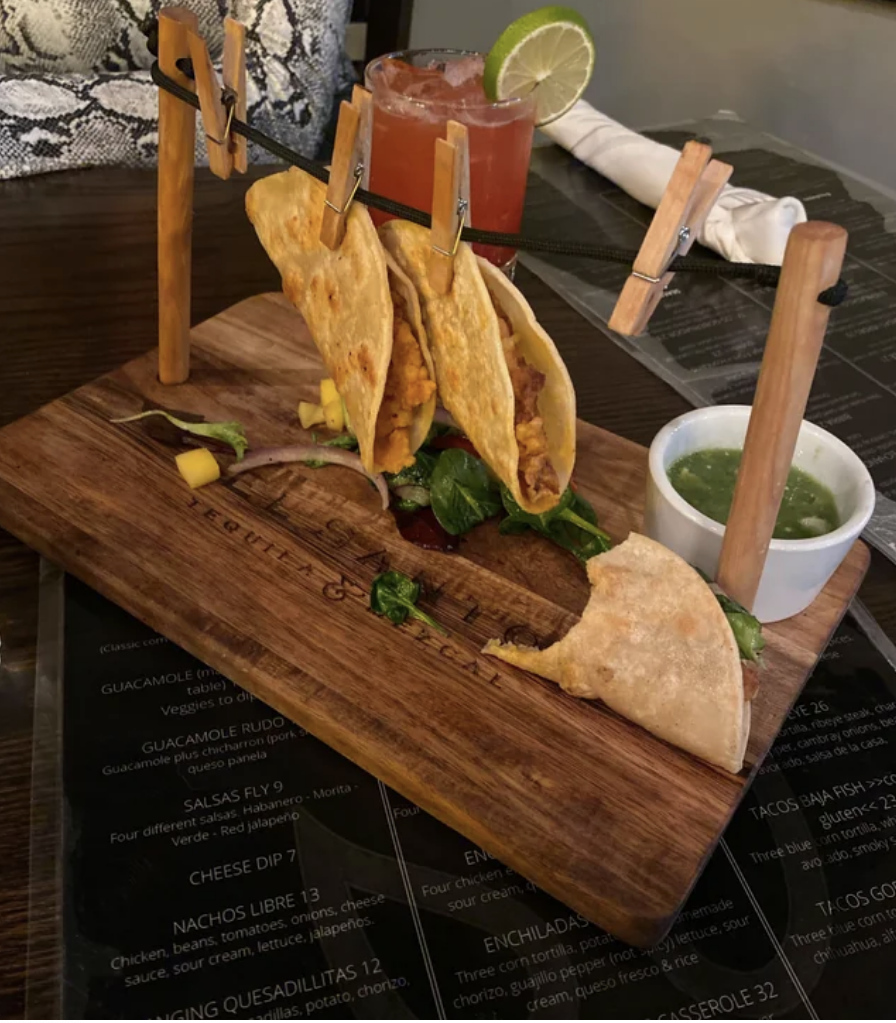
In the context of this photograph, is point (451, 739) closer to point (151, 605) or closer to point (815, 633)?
point (151, 605)

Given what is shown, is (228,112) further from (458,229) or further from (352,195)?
(458,229)

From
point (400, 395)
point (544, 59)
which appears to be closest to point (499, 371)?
point (400, 395)

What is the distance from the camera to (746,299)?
2.32 m

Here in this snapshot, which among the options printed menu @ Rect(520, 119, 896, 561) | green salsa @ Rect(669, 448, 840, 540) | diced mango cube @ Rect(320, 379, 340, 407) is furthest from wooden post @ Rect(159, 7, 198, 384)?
green salsa @ Rect(669, 448, 840, 540)

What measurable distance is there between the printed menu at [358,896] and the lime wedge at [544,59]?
3.65 ft

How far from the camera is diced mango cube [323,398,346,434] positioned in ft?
5.44

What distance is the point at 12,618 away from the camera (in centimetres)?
133

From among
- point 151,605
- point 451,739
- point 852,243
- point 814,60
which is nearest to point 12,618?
point 151,605

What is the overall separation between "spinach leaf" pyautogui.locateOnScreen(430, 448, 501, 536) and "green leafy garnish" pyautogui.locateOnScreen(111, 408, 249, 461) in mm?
352

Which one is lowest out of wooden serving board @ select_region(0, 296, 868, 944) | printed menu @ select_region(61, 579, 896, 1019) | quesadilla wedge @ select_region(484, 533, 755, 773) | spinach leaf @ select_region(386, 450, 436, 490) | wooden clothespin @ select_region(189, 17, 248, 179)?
printed menu @ select_region(61, 579, 896, 1019)

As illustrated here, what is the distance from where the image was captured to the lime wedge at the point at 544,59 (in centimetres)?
153

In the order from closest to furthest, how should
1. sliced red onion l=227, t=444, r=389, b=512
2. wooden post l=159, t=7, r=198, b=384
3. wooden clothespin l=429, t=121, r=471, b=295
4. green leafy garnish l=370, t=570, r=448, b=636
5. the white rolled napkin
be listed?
wooden clothespin l=429, t=121, r=471, b=295, green leafy garnish l=370, t=570, r=448, b=636, wooden post l=159, t=7, r=198, b=384, sliced red onion l=227, t=444, r=389, b=512, the white rolled napkin

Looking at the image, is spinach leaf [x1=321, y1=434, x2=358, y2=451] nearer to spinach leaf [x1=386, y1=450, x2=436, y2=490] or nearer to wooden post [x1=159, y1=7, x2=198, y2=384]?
spinach leaf [x1=386, y1=450, x2=436, y2=490]

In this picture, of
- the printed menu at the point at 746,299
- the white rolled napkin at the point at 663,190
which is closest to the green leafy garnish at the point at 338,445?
the printed menu at the point at 746,299
